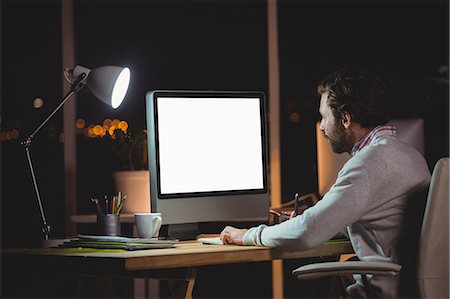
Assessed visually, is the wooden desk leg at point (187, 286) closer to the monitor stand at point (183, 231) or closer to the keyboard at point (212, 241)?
the keyboard at point (212, 241)

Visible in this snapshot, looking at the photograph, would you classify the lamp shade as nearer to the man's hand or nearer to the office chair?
the man's hand

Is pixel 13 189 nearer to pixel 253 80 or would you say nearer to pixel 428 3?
pixel 253 80

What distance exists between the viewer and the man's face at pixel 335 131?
10.6 ft

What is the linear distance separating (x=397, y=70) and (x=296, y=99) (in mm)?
802

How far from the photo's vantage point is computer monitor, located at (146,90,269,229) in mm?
3404

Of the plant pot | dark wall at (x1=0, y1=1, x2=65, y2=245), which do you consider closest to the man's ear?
the plant pot

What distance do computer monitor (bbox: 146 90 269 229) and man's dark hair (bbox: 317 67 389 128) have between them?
0.52m

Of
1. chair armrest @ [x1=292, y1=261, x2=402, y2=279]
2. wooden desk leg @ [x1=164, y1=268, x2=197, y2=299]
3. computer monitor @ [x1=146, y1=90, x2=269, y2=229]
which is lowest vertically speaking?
wooden desk leg @ [x1=164, y1=268, x2=197, y2=299]

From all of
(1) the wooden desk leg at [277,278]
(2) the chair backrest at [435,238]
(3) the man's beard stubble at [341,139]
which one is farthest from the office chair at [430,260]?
(1) the wooden desk leg at [277,278]

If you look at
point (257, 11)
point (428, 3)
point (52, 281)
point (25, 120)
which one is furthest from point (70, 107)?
point (428, 3)

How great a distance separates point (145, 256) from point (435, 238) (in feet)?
3.00

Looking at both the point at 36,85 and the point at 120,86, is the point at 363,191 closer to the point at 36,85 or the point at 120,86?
the point at 120,86

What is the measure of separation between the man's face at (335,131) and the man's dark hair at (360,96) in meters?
0.04

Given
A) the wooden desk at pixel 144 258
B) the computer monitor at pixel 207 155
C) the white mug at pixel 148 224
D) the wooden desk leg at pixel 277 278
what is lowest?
the wooden desk leg at pixel 277 278
